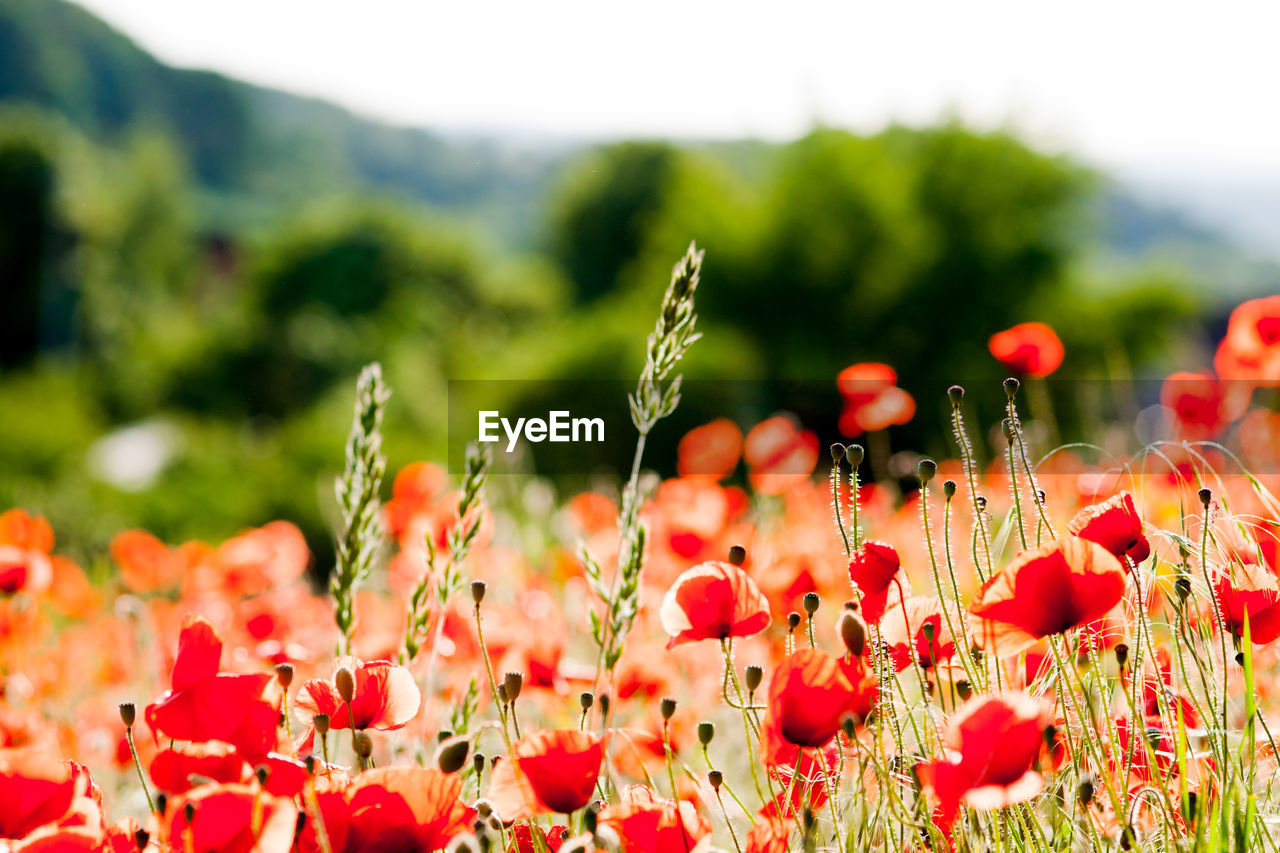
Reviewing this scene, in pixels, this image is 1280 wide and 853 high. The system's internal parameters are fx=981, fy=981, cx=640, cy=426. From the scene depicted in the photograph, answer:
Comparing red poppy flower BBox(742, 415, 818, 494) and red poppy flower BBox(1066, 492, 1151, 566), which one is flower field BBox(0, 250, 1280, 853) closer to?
red poppy flower BBox(1066, 492, 1151, 566)

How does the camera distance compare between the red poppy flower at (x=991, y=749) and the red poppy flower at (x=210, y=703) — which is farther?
the red poppy flower at (x=210, y=703)

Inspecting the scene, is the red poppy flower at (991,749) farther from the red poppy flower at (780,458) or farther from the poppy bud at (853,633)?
the red poppy flower at (780,458)

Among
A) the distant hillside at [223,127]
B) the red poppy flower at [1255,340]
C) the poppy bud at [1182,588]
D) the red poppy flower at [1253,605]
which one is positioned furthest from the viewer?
the distant hillside at [223,127]

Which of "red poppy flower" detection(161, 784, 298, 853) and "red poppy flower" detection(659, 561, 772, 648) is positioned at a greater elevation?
"red poppy flower" detection(659, 561, 772, 648)

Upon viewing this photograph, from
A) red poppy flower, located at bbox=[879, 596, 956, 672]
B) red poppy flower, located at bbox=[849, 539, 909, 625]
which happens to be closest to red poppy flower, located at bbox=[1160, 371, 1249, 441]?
red poppy flower, located at bbox=[879, 596, 956, 672]

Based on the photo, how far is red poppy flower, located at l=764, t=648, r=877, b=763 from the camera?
89 cm

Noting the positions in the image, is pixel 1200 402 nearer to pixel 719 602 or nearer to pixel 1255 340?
pixel 1255 340

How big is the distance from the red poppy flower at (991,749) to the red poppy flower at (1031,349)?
4.90ft

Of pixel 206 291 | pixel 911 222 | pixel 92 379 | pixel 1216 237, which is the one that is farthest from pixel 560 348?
pixel 1216 237

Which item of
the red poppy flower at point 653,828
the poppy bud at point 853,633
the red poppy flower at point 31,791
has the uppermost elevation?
the poppy bud at point 853,633

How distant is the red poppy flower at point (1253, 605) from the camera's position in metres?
1.06

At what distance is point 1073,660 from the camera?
112 cm

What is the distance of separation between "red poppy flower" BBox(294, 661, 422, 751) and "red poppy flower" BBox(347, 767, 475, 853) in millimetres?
138

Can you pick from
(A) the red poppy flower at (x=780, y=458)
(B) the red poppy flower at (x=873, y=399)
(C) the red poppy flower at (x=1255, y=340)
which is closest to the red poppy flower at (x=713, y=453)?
(A) the red poppy flower at (x=780, y=458)
